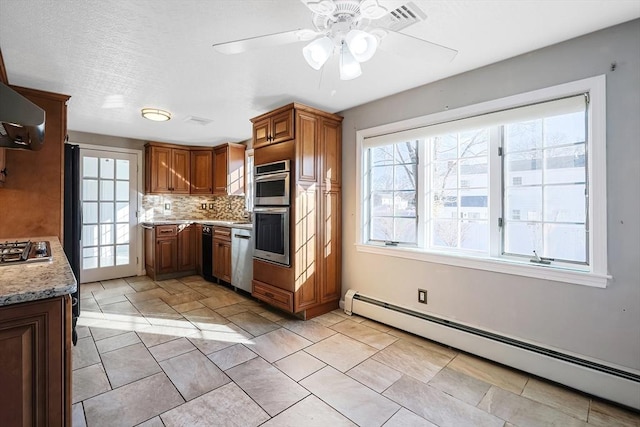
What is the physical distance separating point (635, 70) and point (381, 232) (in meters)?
2.13

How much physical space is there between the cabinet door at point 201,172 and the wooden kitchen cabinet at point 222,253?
43.8 inches

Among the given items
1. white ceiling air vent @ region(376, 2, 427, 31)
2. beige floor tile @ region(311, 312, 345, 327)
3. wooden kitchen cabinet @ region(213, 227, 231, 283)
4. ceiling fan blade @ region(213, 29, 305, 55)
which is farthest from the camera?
wooden kitchen cabinet @ region(213, 227, 231, 283)

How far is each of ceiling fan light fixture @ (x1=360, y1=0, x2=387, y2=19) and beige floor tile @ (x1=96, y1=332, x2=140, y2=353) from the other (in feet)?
9.71

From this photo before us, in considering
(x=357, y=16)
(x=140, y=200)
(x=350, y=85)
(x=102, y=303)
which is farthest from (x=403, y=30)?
(x=140, y=200)

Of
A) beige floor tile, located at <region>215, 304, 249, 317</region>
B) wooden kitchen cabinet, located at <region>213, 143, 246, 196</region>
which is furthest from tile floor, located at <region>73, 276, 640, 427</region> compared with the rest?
wooden kitchen cabinet, located at <region>213, 143, 246, 196</region>

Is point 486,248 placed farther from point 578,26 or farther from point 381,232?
point 578,26

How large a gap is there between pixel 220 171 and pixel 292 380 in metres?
3.91

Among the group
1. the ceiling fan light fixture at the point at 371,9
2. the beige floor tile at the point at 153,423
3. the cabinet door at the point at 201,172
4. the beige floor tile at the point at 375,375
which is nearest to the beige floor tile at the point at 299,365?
the beige floor tile at the point at 375,375

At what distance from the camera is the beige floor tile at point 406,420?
166 cm

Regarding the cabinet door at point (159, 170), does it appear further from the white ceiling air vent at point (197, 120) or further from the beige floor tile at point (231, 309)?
the beige floor tile at point (231, 309)

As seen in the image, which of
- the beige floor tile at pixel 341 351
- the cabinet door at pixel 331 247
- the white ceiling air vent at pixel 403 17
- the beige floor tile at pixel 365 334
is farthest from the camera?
the cabinet door at pixel 331 247

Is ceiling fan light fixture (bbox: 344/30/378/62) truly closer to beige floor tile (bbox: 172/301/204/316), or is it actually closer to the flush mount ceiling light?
the flush mount ceiling light

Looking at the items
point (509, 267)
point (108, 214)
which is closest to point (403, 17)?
point (509, 267)

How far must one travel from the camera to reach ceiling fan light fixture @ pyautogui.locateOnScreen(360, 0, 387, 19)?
119 centimetres
